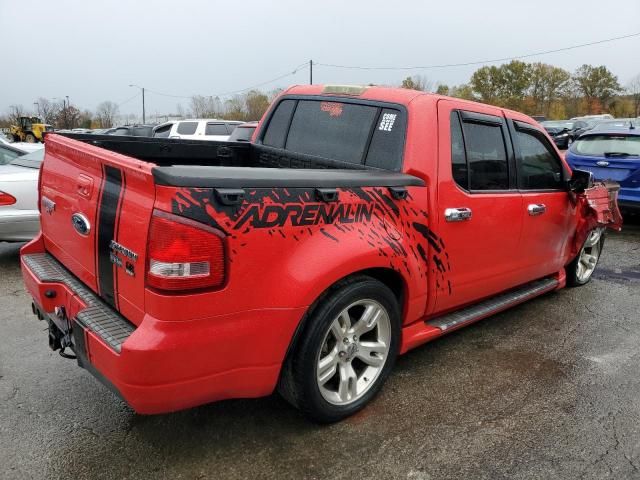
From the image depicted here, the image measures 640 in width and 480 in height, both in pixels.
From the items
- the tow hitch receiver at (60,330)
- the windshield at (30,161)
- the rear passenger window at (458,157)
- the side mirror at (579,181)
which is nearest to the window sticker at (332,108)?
the rear passenger window at (458,157)

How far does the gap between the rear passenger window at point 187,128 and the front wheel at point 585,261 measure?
1336 cm

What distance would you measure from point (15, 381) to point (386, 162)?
2713 millimetres

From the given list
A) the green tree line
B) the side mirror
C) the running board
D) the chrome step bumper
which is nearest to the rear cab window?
the running board

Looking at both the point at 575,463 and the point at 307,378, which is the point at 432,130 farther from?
the point at 575,463

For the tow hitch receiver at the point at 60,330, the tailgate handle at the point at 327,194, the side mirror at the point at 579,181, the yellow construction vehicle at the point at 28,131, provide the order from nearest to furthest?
the tailgate handle at the point at 327,194 < the tow hitch receiver at the point at 60,330 < the side mirror at the point at 579,181 < the yellow construction vehicle at the point at 28,131

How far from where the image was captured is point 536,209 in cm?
404

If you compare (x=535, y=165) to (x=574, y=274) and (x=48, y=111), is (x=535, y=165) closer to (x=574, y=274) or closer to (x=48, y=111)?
(x=574, y=274)

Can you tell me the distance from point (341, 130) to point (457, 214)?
0.98 m

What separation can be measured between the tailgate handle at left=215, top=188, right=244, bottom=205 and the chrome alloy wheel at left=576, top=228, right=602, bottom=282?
14.4 ft

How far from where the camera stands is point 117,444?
268 centimetres

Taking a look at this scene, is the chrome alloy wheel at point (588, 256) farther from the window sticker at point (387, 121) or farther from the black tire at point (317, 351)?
the black tire at point (317, 351)

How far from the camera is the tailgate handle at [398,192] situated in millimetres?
2867

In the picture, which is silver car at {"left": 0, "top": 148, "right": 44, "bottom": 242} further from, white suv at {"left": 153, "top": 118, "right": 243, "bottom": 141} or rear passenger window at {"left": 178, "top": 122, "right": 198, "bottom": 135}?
rear passenger window at {"left": 178, "top": 122, "right": 198, "bottom": 135}

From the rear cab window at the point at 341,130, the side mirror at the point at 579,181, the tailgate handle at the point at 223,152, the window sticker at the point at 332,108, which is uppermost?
the window sticker at the point at 332,108
